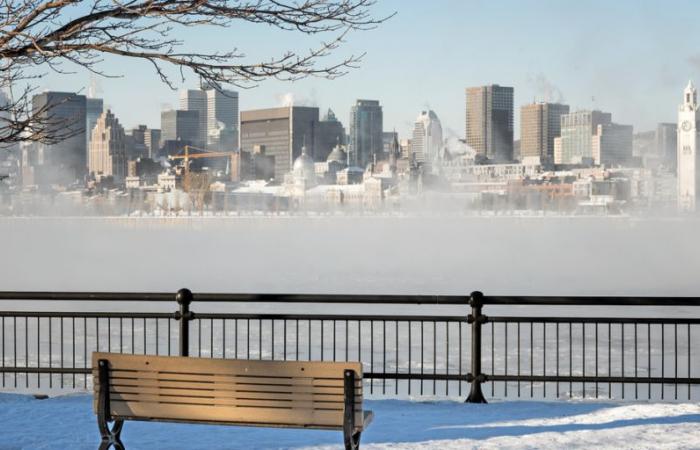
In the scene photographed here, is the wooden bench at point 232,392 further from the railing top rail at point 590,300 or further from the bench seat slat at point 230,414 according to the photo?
the railing top rail at point 590,300

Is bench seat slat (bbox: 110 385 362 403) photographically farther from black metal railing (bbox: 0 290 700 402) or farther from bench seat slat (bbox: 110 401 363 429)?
black metal railing (bbox: 0 290 700 402)

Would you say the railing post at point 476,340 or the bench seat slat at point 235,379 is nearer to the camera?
the bench seat slat at point 235,379

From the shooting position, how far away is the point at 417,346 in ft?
122

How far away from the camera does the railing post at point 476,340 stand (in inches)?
432

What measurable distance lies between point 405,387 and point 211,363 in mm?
17718

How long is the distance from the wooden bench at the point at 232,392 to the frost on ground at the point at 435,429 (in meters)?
1.71

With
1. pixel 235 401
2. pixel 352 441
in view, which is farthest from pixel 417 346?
→ pixel 235 401

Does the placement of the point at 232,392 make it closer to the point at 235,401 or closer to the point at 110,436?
the point at 235,401

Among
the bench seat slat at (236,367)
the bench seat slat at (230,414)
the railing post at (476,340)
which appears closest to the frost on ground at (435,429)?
the railing post at (476,340)

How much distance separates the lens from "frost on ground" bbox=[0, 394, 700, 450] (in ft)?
30.7

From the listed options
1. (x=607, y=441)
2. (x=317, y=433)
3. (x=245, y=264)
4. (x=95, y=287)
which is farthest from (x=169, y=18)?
(x=245, y=264)

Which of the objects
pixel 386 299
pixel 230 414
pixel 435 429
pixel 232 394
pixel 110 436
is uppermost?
pixel 386 299

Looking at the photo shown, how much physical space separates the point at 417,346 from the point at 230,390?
1187 inches

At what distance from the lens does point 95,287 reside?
255 feet
